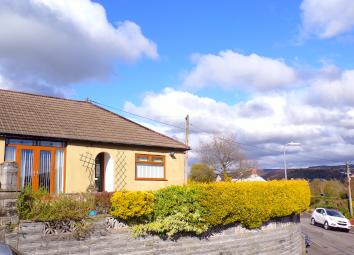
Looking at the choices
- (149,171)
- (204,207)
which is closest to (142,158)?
(149,171)

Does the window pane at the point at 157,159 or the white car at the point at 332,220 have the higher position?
the window pane at the point at 157,159

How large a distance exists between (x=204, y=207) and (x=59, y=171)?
711cm

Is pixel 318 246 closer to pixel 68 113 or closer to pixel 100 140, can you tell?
pixel 100 140

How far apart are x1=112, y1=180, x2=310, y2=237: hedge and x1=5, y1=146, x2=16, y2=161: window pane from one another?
6140 millimetres

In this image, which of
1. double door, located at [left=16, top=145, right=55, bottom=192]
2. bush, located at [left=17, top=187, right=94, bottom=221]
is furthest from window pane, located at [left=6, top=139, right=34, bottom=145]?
bush, located at [left=17, top=187, right=94, bottom=221]

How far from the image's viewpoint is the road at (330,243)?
2366 centimetres

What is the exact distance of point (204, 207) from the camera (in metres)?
13.6

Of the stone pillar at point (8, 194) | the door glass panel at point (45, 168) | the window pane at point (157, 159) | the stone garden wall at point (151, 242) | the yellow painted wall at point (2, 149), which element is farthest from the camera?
the window pane at point (157, 159)

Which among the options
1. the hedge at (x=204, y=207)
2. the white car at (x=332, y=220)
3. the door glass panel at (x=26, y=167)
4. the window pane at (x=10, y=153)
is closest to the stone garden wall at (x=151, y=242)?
the hedge at (x=204, y=207)

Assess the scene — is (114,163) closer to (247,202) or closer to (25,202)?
(247,202)

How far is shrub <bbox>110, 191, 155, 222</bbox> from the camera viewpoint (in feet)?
38.8

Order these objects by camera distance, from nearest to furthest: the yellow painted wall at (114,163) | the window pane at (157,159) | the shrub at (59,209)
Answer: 1. the shrub at (59,209)
2. the yellow painted wall at (114,163)
3. the window pane at (157,159)

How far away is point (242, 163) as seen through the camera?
58.5 meters

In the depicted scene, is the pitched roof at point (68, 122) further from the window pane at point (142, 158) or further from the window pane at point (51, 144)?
the window pane at point (142, 158)
